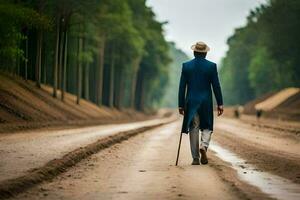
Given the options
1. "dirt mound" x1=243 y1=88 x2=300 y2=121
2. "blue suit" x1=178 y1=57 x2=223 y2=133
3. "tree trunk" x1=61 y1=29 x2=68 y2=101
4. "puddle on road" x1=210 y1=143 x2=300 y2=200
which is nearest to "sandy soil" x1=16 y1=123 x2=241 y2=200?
"puddle on road" x1=210 y1=143 x2=300 y2=200

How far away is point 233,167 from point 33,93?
2914cm

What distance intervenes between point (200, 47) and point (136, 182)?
440 cm

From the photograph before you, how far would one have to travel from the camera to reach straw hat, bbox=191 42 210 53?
13281mm

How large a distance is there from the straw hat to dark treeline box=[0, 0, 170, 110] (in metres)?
17.3

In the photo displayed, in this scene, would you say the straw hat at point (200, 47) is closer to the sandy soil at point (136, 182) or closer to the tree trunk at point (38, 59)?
the sandy soil at point (136, 182)

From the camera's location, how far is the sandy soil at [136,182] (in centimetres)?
845

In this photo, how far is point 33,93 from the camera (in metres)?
40.2

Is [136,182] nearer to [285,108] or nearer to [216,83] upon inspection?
[216,83]

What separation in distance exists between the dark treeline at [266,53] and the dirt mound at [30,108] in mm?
32335

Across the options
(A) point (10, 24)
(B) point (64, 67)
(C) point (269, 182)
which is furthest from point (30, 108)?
(C) point (269, 182)

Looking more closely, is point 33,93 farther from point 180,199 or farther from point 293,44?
point 293,44

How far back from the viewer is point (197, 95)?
13258 mm

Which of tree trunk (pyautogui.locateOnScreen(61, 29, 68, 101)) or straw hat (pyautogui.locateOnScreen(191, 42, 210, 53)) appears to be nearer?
straw hat (pyautogui.locateOnScreen(191, 42, 210, 53))

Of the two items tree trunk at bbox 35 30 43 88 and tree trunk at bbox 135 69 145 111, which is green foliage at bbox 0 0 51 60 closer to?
tree trunk at bbox 35 30 43 88
